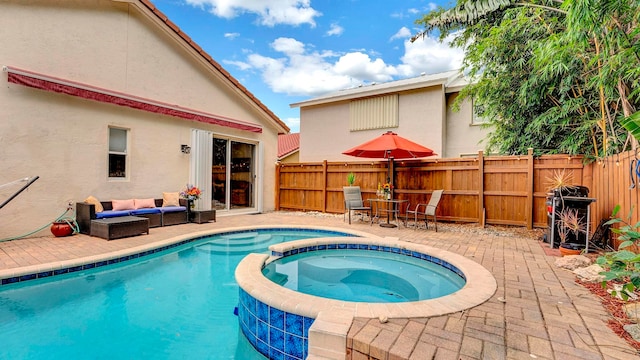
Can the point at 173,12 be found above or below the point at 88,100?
above

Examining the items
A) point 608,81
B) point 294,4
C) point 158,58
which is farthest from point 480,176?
point 158,58

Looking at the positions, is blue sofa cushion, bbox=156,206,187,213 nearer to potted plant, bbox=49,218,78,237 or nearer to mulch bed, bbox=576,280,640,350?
potted plant, bbox=49,218,78,237

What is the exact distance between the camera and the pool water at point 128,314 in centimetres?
276

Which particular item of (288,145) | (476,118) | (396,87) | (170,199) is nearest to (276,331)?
(170,199)

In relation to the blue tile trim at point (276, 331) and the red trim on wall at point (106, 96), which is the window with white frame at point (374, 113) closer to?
the red trim on wall at point (106, 96)

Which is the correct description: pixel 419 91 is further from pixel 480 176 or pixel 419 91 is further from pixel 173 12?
pixel 173 12

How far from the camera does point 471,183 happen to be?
8.19 metres

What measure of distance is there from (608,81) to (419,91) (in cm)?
749

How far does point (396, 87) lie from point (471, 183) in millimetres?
5695

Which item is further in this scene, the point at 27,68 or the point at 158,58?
the point at 158,58

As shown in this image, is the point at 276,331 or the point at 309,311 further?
the point at 276,331

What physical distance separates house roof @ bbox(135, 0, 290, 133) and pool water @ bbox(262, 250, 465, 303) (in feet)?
→ 23.8

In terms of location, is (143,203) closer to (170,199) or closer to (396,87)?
(170,199)

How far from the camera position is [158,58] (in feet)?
27.7
